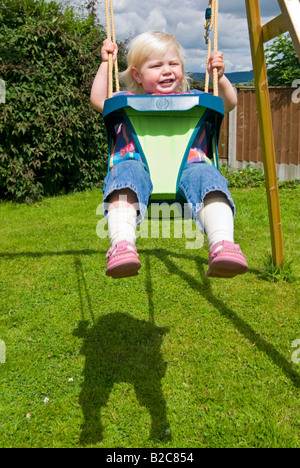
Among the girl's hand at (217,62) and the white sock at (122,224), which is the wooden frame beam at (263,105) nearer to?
the girl's hand at (217,62)

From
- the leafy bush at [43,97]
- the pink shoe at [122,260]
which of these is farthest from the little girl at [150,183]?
the leafy bush at [43,97]

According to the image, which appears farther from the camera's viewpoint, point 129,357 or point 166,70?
point 129,357

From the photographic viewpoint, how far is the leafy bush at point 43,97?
6.79m

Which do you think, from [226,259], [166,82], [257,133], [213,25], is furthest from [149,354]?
[257,133]

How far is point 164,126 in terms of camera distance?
94.0 inches

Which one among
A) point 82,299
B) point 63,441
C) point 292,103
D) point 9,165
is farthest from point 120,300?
point 292,103

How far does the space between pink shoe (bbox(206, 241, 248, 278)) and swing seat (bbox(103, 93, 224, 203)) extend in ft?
1.76

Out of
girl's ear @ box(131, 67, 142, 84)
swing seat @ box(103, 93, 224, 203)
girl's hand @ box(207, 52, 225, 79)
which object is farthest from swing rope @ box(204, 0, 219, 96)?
girl's ear @ box(131, 67, 142, 84)

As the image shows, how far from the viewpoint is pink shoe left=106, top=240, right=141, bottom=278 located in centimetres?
181

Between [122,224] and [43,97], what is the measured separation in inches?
221

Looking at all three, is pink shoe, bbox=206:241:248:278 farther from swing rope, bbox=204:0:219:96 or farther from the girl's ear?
the girl's ear

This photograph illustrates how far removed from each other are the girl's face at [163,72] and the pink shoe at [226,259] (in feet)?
3.98

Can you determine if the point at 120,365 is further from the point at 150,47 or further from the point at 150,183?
the point at 150,47

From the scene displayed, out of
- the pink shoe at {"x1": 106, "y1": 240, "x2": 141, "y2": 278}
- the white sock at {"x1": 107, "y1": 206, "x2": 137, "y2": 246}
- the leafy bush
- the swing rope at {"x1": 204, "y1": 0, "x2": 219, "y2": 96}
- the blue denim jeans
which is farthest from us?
the leafy bush
